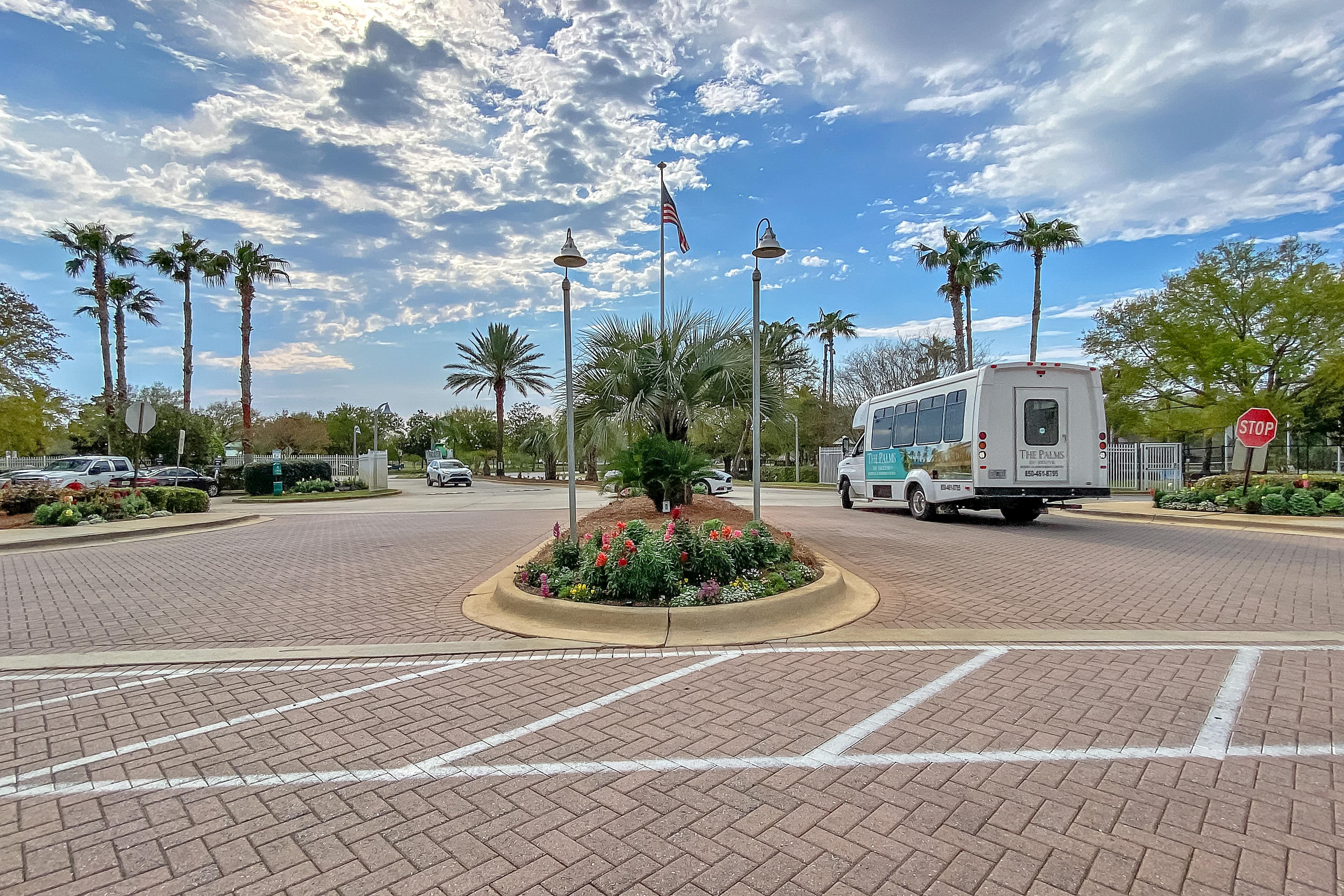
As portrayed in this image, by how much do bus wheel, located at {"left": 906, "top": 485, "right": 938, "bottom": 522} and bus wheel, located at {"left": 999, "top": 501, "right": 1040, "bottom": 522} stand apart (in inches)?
54.3

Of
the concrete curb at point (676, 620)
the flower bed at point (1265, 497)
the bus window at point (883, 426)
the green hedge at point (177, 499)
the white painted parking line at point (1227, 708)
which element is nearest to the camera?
the white painted parking line at point (1227, 708)

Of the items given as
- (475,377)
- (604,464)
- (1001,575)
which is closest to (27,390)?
(475,377)

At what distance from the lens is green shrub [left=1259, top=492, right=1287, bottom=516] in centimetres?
1390

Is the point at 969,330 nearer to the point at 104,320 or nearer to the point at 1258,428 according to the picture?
the point at 1258,428

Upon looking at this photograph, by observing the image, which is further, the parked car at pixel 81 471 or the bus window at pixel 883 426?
the parked car at pixel 81 471

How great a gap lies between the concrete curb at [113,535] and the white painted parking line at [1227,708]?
1560 cm

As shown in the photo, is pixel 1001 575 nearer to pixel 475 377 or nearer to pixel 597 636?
pixel 597 636

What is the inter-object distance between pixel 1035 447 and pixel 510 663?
36.5 feet

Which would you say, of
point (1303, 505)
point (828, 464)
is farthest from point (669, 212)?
point (828, 464)

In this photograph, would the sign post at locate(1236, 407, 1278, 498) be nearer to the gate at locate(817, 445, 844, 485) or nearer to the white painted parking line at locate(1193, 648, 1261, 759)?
the white painted parking line at locate(1193, 648, 1261, 759)

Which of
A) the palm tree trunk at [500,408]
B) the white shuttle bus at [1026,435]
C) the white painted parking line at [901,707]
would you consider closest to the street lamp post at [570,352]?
the white painted parking line at [901,707]

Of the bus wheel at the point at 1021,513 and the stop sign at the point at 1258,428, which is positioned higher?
the stop sign at the point at 1258,428

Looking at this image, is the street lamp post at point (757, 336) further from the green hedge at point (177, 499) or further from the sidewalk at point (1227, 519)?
the green hedge at point (177, 499)

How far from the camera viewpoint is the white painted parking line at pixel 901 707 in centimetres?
344
